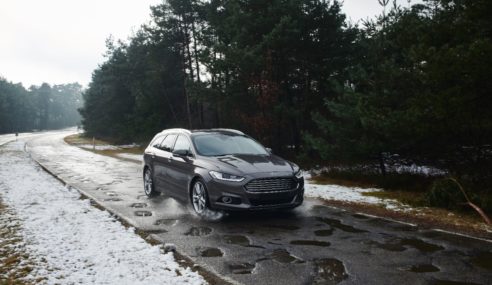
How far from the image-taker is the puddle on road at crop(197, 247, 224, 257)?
588cm

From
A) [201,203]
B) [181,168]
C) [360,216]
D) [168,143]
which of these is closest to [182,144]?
[181,168]

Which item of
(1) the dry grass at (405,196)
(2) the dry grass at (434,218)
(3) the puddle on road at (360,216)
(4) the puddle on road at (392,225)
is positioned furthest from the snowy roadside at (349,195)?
(4) the puddle on road at (392,225)

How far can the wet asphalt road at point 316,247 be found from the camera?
4.99 meters

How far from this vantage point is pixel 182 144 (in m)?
9.52

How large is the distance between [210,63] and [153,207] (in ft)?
42.7

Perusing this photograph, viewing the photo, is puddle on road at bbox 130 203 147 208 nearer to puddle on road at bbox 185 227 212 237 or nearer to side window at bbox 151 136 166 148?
side window at bbox 151 136 166 148

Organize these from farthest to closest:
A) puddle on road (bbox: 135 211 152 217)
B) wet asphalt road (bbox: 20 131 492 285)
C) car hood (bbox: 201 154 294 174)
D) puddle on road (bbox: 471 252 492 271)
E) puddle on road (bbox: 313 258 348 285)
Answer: puddle on road (bbox: 135 211 152 217)
car hood (bbox: 201 154 294 174)
puddle on road (bbox: 471 252 492 271)
wet asphalt road (bbox: 20 131 492 285)
puddle on road (bbox: 313 258 348 285)

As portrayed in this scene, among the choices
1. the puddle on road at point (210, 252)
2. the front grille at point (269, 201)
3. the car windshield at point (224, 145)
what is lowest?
the puddle on road at point (210, 252)

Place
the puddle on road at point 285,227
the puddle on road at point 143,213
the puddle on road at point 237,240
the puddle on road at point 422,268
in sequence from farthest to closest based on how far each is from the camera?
the puddle on road at point 143,213 < the puddle on road at point 285,227 < the puddle on road at point 237,240 < the puddle on road at point 422,268

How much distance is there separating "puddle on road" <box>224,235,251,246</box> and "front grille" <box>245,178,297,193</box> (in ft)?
3.34

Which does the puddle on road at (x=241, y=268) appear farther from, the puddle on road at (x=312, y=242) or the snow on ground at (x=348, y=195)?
the snow on ground at (x=348, y=195)

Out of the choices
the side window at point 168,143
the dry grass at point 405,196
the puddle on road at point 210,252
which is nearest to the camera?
the puddle on road at point 210,252

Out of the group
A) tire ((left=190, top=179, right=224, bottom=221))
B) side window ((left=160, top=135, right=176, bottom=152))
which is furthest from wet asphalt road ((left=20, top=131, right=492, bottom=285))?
side window ((left=160, top=135, right=176, bottom=152))

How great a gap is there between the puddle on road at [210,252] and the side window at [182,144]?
315cm
